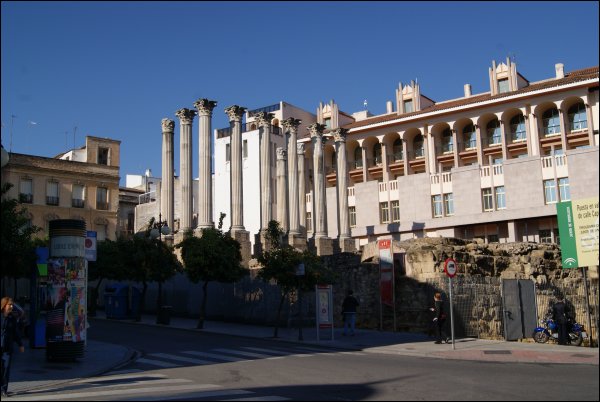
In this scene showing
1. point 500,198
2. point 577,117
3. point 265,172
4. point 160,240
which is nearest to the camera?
point 160,240

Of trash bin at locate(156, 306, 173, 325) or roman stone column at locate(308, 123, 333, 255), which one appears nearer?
trash bin at locate(156, 306, 173, 325)

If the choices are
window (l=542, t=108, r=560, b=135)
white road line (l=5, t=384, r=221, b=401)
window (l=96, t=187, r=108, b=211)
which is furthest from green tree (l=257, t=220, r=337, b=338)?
window (l=542, t=108, r=560, b=135)

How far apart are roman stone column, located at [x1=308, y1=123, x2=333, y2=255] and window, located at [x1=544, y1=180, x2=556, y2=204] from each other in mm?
17501

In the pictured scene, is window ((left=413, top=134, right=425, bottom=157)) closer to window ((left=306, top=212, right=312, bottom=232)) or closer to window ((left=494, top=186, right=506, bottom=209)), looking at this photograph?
window ((left=306, top=212, right=312, bottom=232))

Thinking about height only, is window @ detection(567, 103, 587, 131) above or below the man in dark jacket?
above

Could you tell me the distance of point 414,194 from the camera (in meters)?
55.2

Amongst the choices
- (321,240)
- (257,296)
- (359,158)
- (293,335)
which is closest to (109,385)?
(293,335)

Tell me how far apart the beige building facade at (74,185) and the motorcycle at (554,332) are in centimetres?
4138

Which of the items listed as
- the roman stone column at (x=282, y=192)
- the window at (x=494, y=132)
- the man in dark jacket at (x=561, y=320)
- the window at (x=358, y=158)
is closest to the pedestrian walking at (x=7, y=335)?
the man in dark jacket at (x=561, y=320)

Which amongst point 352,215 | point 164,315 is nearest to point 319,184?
point 352,215

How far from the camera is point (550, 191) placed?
47781mm

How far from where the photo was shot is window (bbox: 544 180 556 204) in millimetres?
47544

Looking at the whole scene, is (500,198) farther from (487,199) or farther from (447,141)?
(447,141)

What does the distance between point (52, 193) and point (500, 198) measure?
37.5m
